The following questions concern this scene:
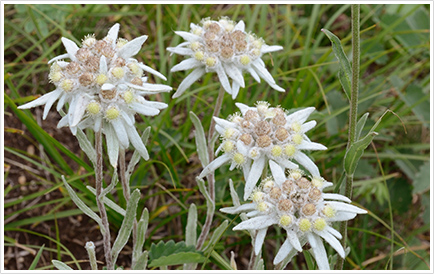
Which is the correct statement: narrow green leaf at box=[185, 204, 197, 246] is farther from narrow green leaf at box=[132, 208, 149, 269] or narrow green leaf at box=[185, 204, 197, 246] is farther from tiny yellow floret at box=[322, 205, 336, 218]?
tiny yellow floret at box=[322, 205, 336, 218]

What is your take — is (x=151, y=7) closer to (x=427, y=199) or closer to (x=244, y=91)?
(x=244, y=91)

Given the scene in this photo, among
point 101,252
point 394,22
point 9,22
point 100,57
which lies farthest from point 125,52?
point 394,22

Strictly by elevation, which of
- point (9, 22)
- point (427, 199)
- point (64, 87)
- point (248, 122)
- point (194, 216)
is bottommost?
point (427, 199)

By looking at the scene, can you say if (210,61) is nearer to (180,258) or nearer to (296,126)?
(296,126)

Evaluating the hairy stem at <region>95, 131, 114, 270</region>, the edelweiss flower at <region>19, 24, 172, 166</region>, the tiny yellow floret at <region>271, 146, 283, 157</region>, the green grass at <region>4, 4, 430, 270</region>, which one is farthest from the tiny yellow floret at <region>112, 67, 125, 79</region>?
the green grass at <region>4, 4, 430, 270</region>

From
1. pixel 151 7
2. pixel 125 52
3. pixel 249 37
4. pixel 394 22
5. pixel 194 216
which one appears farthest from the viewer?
pixel 151 7
